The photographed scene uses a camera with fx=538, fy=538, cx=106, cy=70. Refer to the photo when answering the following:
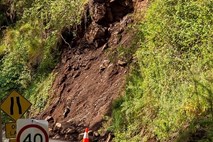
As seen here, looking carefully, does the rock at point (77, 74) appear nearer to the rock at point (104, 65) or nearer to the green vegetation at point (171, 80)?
the rock at point (104, 65)

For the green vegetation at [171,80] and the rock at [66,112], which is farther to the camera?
the rock at [66,112]

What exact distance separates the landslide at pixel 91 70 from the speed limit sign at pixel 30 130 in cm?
675

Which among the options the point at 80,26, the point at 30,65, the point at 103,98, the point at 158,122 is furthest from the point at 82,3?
the point at 158,122

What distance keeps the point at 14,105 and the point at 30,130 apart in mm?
2190

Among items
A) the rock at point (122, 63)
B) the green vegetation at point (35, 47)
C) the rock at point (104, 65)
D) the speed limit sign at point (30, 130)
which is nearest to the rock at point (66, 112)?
the rock at point (104, 65)

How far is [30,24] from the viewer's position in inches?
989

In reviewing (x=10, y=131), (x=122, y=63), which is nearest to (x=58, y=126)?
(x=122, y=63)

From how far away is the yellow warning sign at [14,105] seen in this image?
10.6 m

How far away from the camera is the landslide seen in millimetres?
16953

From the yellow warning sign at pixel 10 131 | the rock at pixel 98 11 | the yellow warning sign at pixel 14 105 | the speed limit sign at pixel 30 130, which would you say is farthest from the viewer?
the rock at pixel 98 11

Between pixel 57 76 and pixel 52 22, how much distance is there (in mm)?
2869

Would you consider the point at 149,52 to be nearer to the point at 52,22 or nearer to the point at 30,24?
the point at 52,22

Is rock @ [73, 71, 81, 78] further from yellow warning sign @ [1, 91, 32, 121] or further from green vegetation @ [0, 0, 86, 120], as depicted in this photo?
yellow warning sign @ [1, 91, 32, 121]

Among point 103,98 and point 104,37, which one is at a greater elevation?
point 104,37
